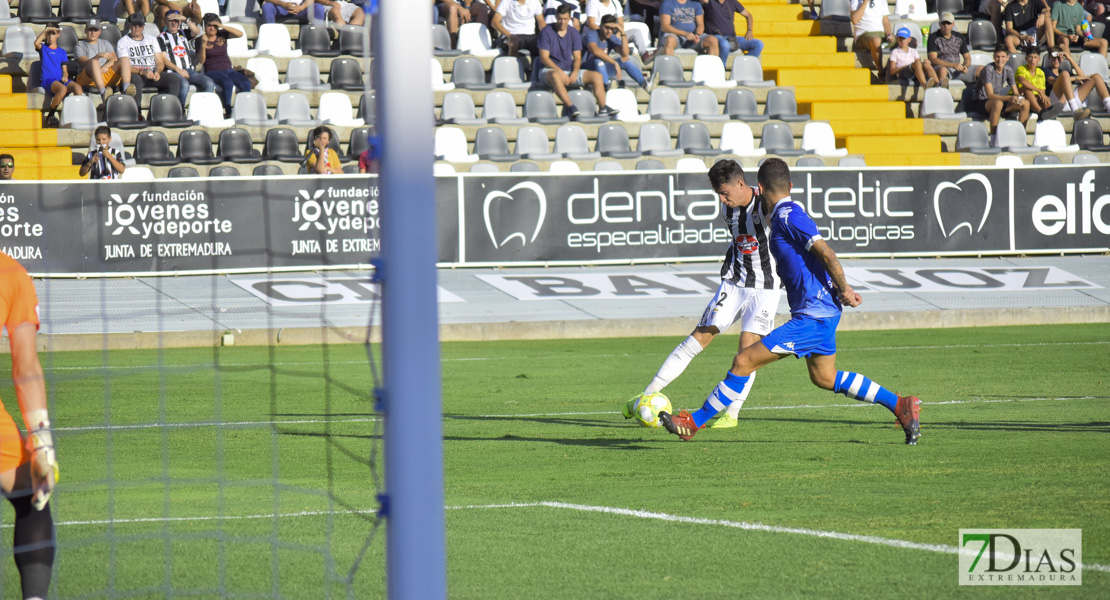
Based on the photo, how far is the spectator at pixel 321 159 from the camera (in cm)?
1838

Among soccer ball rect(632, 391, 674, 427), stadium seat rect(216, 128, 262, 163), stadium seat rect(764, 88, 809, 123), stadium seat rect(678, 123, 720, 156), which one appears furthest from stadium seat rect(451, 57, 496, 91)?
soccer ball rect(632, 391, 674, 427)

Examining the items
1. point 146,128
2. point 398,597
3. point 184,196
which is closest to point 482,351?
point 184,196

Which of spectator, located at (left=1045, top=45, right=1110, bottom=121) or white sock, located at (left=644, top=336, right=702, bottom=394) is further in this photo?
spectator, located at (left=1045, top=45, right=1110, bottom=121)

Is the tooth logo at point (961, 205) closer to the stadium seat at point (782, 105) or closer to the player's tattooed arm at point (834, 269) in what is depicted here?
the stadium seat at point (782, 105)

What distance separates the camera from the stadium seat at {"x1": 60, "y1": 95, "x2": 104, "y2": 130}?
1998cm

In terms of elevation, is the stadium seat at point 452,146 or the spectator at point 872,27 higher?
the spectator at point 872,27

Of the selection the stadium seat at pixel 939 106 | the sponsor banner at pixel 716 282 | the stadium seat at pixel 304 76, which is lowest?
the sponsor banner at pixel 716 282

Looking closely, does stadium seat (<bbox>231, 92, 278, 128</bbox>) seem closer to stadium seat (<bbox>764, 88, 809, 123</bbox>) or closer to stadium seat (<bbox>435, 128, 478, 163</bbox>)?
stadium seat (<bbox>435, 128, 478, 163</bbox>)

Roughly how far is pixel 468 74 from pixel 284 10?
3.30m

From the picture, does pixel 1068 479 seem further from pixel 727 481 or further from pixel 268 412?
pixel 268 412

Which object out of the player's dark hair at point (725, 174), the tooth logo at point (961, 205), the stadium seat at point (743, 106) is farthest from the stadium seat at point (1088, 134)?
the player's dark hair at point (725, 174)

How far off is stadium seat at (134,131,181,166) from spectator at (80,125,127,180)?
1.24 metres
